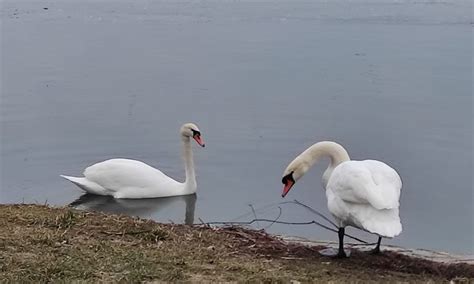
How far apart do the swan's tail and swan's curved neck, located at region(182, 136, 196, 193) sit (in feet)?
3.02

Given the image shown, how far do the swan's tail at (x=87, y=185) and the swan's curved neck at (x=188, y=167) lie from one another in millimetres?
921

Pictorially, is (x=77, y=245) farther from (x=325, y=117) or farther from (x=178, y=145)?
(x=325, y=117)

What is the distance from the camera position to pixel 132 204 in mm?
8117

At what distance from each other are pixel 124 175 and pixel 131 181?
10cm

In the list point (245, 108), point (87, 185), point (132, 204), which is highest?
point (245, 108)

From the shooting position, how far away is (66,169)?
8.67 metres

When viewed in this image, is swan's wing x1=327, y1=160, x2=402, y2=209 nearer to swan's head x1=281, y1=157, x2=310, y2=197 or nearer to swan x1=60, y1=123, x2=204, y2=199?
swan's head x1=281, y1=157, x2=310, y2=197

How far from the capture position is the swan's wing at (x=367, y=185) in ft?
15.6

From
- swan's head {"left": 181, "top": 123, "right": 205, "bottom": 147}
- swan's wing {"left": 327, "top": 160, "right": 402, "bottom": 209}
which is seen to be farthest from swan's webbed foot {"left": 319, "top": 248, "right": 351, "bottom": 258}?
swan's head {"left": 181, "top": 123, "right": 205, "bottom": 147}

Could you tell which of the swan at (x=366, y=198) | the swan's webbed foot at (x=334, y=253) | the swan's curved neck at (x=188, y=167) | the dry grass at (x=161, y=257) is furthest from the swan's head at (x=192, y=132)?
the swan's webbed foot at (x=334, y=253)

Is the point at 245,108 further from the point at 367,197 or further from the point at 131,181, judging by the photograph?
the point at 367,197

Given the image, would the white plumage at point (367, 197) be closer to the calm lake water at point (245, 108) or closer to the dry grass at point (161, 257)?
the dry grass at point (161, 257)

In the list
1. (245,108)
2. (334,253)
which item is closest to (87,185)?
(245,108)

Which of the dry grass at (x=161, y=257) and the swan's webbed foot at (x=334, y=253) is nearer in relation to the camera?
the dry grass at (x=161, y=257)
